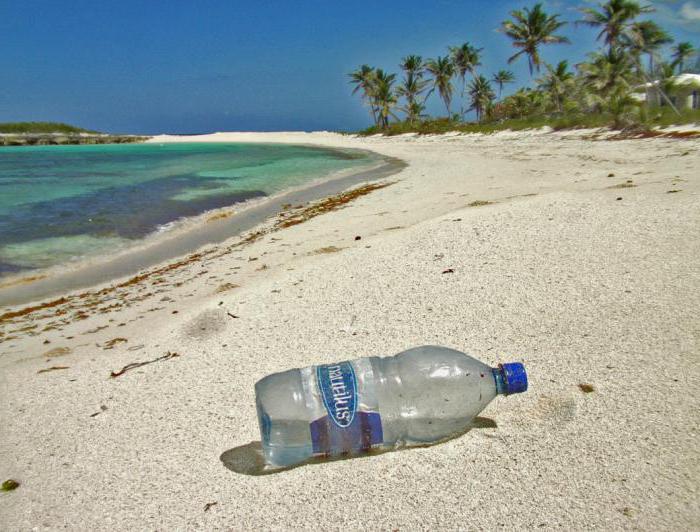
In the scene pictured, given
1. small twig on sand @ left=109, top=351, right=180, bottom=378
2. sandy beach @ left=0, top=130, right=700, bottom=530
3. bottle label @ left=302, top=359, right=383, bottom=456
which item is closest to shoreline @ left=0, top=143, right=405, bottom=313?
sandy beach @ left=0, top=130, right=700, bottom=530

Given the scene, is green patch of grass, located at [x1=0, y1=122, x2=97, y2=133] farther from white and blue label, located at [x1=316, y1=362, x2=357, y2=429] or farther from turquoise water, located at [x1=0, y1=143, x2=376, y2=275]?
white and blue label, located at [x1=316, y1=362, x2=357, y2=429]

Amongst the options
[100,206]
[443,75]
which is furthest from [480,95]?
[100,206]

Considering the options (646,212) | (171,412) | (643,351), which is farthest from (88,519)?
(646,212)

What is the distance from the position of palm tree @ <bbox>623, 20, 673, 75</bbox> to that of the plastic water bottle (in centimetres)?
3164

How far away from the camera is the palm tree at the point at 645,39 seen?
26031 millimetres

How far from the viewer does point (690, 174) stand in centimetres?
596

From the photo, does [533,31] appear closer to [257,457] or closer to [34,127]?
[257,457]

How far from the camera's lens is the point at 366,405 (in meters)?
1.78

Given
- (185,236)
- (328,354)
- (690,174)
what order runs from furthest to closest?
(185,236), (690,174), (328,354)

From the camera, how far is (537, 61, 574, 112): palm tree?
113 feet

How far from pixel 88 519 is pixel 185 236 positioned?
7334 millimetres

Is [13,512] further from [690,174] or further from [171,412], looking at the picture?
[690,174]

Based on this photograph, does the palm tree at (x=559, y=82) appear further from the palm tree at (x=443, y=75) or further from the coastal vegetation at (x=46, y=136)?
the coastal vegetation at (x=46, y=136)

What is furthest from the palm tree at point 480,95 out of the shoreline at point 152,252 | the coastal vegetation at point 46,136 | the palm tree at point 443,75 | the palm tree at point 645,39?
the coastal vegetation at point 46,136
